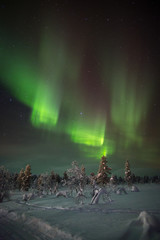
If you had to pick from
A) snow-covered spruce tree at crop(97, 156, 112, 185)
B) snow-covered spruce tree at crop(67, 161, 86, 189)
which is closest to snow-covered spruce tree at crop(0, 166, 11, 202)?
snow-covered spruce tree at crop(67, 161, 86, 189)

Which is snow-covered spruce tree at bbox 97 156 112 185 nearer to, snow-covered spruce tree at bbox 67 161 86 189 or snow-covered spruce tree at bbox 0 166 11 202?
snow-covered spruce tree at bbox 67 161 86 189

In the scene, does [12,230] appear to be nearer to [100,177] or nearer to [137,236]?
[137,236]

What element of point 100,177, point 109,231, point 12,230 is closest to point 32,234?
point 12,230

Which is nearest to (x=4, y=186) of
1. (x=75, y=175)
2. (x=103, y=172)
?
(x=75, y=175)

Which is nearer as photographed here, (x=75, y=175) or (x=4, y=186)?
(x=75, y=175)

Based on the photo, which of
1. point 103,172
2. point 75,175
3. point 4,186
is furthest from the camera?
point 103,172

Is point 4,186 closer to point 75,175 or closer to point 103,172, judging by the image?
point 75,175

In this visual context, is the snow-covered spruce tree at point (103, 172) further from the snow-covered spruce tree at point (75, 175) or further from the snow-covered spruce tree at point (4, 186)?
the snow-covered spruce tree at point (4, 186)

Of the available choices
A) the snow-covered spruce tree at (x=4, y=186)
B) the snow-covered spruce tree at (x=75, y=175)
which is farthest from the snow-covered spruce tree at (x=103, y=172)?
the snow-covered spruce tree at (x=4, y=186)

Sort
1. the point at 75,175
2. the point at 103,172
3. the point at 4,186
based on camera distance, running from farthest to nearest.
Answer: the point at 103,172 < the point at 4,186 < the point at 75,175

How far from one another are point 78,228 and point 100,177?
30.4 metres

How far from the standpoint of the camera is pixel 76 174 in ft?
94.3

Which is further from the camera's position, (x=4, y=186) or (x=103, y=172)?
(x=103, y=172)

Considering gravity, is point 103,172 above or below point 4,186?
above
